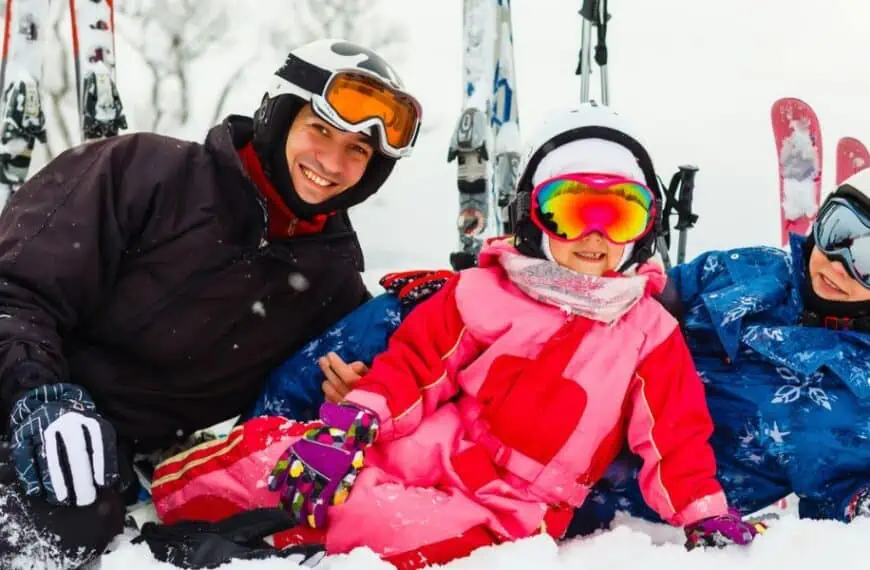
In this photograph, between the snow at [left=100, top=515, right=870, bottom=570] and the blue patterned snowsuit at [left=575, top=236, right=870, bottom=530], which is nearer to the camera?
the snow at [left=100, top=515, right=870, bottom=570]

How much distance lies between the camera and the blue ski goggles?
197 centimetres

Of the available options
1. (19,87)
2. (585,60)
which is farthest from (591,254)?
(19,87)

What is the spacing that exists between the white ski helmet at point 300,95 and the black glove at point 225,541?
899 millimetres

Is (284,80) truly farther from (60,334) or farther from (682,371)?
(682,371)

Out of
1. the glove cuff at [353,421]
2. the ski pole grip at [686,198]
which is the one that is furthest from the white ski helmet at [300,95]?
the ski pole grip at [686,198]

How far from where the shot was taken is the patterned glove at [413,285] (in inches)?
93.4

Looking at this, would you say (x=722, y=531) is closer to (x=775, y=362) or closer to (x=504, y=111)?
(x=775, y=362)

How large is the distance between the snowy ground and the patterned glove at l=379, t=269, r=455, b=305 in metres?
0.91

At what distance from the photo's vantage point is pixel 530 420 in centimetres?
193

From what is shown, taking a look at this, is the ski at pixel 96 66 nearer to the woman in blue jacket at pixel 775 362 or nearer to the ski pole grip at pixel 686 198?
the woman in blue jacket at pixel 775 362

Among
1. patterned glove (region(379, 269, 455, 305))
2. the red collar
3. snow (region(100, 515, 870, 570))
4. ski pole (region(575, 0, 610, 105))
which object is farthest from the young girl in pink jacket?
ski pole (region(575, 0, 610, 105))

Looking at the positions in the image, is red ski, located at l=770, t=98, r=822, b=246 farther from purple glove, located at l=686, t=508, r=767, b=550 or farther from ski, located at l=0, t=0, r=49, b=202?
ski, located at l=0, t=0, r=49, b=202

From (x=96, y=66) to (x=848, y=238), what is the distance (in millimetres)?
4546

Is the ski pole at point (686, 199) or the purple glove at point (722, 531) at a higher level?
the ski pole at point (686, 199)
